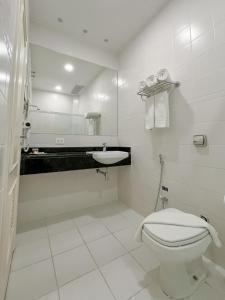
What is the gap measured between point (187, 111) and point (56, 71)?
1756mm

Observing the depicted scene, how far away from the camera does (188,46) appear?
1.33 metres

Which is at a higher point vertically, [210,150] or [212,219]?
[210,150]

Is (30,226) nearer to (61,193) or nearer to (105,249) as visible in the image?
(61,193)

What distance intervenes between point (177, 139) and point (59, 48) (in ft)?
6.32

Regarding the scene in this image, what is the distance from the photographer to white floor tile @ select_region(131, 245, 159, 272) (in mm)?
1132

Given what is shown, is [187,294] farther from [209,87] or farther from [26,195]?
[26,195]

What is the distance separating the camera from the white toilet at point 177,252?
0.80 m

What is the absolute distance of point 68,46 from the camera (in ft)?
6.64

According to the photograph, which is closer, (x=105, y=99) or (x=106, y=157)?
(x=106, y=157)

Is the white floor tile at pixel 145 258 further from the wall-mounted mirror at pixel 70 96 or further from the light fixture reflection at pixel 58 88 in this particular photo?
the light fixture reflection at pixel 58 88

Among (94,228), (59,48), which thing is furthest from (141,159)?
(59,48)

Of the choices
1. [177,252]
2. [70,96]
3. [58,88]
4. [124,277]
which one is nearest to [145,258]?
[124,277]

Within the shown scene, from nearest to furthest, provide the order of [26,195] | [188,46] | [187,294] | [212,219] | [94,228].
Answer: [187,294], [212,219], [188,46], [94,228], [26,195]

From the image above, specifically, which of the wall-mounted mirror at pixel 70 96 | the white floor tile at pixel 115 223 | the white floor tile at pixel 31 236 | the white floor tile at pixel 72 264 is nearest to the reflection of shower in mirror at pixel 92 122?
the wall-mounted mirror at pixel 70 96
